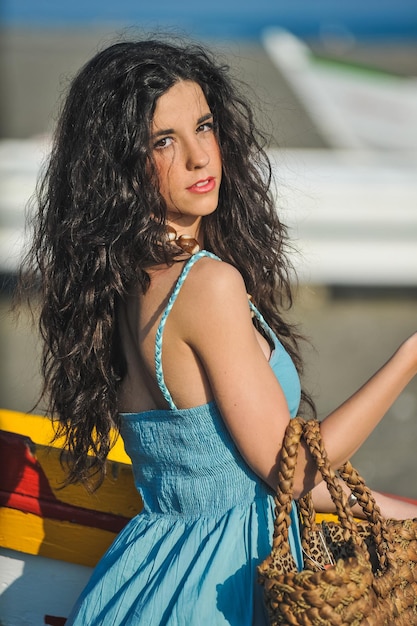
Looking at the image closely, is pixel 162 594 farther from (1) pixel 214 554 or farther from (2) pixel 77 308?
(2) pixel 77 308

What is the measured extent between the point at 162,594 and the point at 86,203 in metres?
0.80

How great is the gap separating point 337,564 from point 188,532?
1.27ft

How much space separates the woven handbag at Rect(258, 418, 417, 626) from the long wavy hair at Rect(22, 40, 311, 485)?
46 centimetres

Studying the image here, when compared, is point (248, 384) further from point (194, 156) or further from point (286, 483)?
point (194, 156)

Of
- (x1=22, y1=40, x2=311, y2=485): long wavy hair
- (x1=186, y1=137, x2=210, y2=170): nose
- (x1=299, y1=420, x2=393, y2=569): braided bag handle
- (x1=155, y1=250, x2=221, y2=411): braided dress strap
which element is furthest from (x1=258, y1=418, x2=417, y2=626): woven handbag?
(x1=186, y1=137, x2=210, y2=170): nose

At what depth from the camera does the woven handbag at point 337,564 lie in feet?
4.87

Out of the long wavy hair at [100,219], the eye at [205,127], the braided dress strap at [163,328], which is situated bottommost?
the braided dress strap at [163,328]

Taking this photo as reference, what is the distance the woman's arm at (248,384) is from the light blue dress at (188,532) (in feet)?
0.22

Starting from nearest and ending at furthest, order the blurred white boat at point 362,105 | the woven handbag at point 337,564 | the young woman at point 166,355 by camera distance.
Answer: the woven handbag at point 337,564
the young woman at point 166,355
the blurred white boat at point 362,105

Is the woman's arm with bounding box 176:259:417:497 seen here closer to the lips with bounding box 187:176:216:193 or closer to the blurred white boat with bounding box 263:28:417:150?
the lips with bounding box 187:176:216:193

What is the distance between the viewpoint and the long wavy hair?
6.12ft

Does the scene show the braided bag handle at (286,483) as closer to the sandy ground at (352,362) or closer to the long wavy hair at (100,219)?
the long wavy hair at (100,219)

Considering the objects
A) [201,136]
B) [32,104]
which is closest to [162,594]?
[201,136]

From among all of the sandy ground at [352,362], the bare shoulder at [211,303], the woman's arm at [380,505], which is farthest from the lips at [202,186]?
the sandy ground at [352,362]
